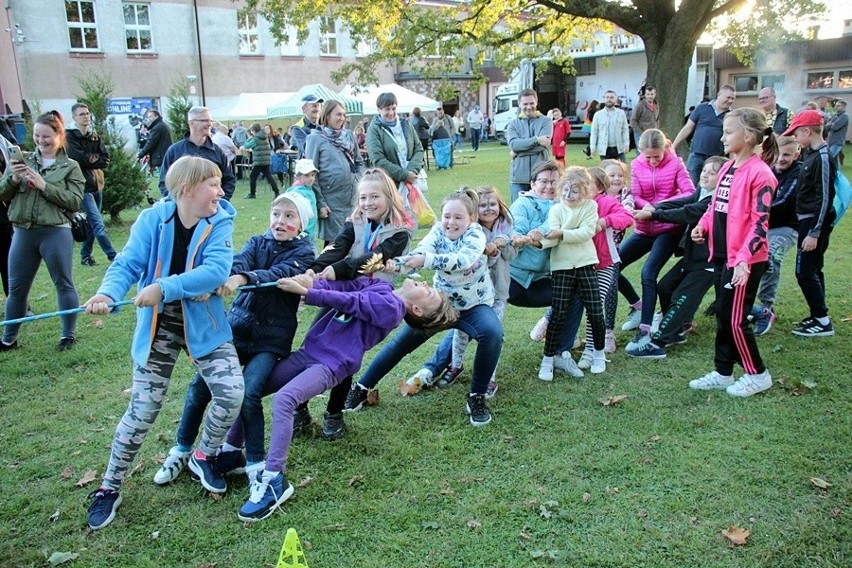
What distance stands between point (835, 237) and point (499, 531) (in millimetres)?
8656

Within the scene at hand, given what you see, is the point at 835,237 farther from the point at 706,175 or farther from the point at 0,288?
the point at 0,288

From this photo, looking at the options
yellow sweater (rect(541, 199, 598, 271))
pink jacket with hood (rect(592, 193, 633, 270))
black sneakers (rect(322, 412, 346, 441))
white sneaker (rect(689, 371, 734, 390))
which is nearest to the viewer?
black sneakers (rect(322, 412, 346, 441))

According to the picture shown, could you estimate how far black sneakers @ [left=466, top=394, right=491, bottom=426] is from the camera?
4477mm

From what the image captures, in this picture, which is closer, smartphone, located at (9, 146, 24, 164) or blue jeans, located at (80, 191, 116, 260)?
smartphone, located at (9, 146, 24, 164)

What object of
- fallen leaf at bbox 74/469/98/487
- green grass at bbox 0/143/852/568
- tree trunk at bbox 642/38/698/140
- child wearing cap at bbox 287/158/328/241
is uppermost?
tree trunk at bbox 642/38/698/140

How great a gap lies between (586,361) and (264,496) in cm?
292

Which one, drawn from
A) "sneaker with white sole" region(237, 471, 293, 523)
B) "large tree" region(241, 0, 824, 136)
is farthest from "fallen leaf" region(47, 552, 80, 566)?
"large tree" region(241, 0, 824, 136)

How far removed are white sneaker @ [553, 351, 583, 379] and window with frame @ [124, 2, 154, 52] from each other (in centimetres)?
2917

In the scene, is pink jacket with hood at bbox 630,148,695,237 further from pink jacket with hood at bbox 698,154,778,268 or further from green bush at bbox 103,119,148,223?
green bush at bbox 103,119,148,223

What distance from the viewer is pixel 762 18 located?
17469 millimetres

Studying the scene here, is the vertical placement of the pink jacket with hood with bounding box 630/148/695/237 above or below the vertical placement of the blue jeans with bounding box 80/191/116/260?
above

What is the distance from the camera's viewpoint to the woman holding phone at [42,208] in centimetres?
573

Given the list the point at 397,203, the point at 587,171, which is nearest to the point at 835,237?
the point at 587,171

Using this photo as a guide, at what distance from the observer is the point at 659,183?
607 centimetres
